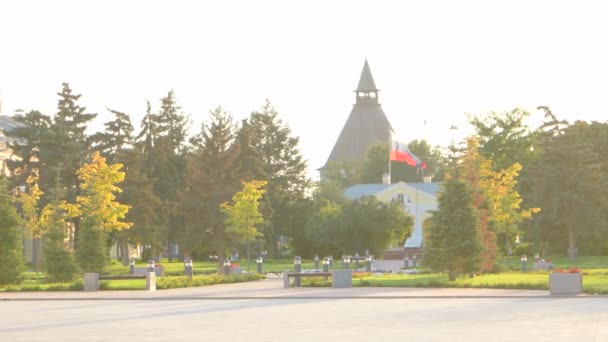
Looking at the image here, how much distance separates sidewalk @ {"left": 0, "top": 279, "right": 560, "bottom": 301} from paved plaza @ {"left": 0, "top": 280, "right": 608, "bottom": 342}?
4cm

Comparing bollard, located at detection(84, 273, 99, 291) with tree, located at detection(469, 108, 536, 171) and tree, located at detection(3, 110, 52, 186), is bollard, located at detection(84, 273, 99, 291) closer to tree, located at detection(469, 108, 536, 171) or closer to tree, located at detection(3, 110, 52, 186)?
tree, located at detection(3, 110, 52, 186)

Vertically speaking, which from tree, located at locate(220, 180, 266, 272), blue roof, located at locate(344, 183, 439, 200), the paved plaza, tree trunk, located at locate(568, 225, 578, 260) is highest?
blue roof, located at locate(344, 183, 439, 200)

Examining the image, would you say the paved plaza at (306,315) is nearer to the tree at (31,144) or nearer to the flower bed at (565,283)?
the flower bed at (565,283)

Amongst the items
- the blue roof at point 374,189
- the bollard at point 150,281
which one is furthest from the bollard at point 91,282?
the blue roof at point 374,189

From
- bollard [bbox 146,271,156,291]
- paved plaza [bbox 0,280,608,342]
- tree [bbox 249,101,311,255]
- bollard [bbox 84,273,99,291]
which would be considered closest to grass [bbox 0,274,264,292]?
bollard [bbox 84,273,99,291]

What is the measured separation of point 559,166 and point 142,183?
106ft

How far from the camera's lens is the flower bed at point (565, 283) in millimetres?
36750

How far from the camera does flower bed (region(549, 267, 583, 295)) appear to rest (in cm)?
3675

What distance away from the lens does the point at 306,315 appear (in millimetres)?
28453

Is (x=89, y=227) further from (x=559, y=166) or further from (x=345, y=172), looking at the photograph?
(x=345, y=172)

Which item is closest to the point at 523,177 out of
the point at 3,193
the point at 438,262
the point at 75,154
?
the point at 75,154

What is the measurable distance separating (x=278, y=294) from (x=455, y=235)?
34.4 feet

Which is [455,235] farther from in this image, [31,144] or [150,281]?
[31,144]

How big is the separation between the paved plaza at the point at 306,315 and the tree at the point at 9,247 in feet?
16.9
